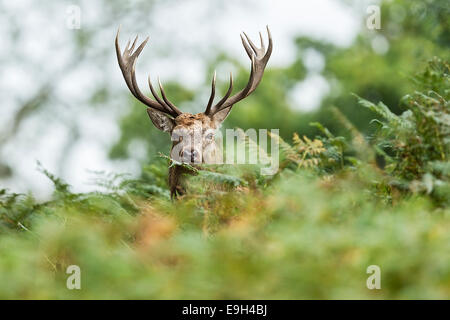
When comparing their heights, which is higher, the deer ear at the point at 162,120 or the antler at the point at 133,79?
the antler at the point at 133,79

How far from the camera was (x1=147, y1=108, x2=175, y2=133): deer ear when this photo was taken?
7.12 metres

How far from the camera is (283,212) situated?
337 cm

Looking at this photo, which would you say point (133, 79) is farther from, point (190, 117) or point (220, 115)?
point (220, 115)

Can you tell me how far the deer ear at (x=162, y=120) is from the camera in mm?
7121

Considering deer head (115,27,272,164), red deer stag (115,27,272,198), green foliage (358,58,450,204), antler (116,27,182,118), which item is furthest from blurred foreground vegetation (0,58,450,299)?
antler (116,27,182,118)

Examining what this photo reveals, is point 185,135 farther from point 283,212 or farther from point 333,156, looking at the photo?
point 283,212

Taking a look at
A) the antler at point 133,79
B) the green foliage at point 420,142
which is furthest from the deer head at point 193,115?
the green foliage at point 420,142

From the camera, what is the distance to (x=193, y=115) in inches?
273

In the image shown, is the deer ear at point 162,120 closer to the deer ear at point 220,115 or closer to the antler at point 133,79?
the antler at point 133,79

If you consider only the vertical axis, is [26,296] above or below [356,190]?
below

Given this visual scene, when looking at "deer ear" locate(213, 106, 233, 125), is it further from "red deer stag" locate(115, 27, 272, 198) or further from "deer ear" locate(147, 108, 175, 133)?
"deer ear" locate(147, 108, 175, 133)

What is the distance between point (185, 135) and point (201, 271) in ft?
12.9

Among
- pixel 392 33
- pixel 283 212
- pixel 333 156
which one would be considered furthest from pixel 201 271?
pixel 392 33
